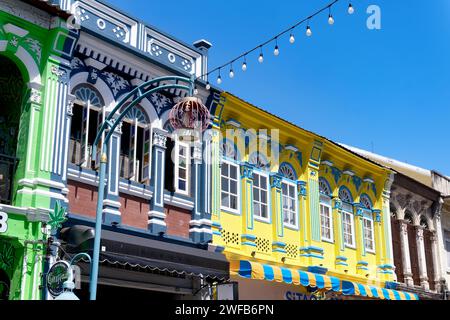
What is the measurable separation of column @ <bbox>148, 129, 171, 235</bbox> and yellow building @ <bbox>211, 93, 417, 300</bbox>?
1667 millimetres

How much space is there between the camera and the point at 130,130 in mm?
14352

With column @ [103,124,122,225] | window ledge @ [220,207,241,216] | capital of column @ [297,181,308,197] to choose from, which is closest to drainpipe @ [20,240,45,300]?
column @ [103,124,122,225]

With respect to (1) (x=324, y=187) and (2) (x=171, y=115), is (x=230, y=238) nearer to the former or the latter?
(1) (x=324, y=187)

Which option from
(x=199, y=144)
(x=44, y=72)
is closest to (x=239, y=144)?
(x=199, y=144)

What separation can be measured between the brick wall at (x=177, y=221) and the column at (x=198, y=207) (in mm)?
130

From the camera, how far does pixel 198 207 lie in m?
15.1

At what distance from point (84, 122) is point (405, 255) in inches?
535

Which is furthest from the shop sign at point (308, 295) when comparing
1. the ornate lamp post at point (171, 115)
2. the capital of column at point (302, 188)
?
the ornate lamp post at point (171, 115)

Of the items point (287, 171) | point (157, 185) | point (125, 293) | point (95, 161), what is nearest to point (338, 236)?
point (287, 171)

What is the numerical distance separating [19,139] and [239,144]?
610 centimetres

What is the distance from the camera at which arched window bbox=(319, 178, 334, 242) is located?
19250 millimetres

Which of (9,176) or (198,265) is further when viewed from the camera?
(198,265)

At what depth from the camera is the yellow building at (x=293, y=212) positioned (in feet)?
53.0
